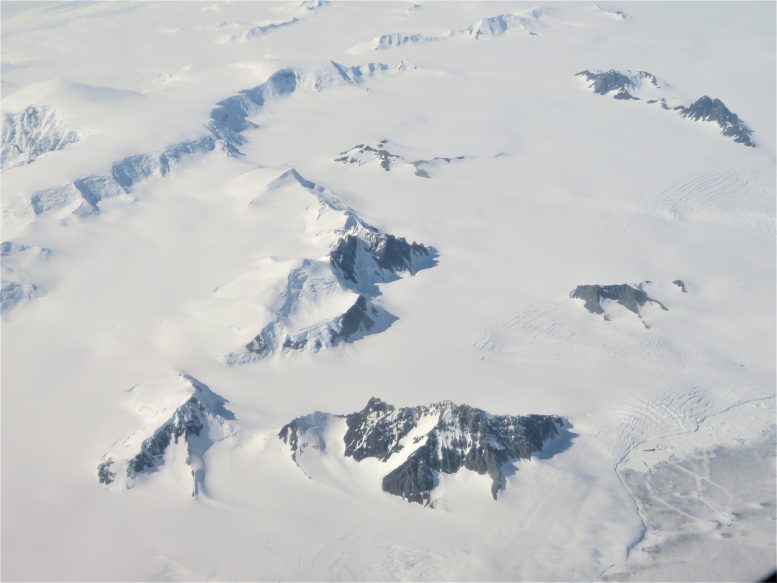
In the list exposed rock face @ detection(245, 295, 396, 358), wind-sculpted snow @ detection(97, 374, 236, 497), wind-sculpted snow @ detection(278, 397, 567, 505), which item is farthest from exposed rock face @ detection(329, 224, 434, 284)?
wind-sculpted snow @ detection(278, 397, 567, 505)

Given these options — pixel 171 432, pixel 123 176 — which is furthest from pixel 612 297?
pixel 123 176

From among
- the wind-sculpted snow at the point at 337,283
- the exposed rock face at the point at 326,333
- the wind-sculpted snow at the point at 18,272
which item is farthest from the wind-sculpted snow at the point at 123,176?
the exposed rock face at the point at 326,333

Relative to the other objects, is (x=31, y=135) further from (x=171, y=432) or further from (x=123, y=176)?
(x=171, y=432)

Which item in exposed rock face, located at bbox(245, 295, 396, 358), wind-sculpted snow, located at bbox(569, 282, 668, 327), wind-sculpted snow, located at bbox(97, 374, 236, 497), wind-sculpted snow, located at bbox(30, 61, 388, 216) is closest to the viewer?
wind-sculpted snow, located at bbox(97, 374, 236, 497)

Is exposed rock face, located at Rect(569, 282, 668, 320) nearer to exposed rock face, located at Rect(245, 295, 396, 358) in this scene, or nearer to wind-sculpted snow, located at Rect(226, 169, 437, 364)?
wind-sculpted snow, located at Rect(226, 169, 437, 364)

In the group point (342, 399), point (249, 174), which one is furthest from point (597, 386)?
point (249, 174)
